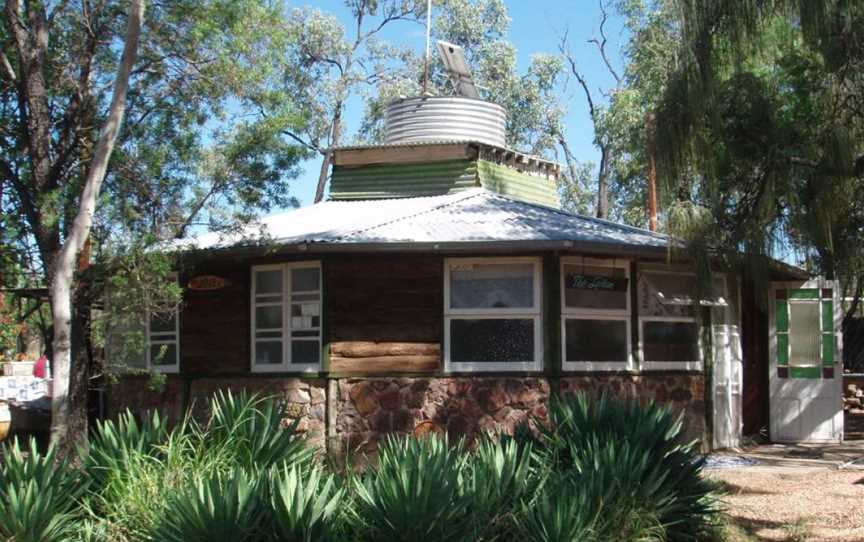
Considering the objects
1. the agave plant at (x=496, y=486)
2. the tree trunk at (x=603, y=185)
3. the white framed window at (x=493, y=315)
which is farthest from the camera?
the tree trunk at (x=603, y=185)

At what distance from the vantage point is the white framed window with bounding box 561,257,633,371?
12.0m

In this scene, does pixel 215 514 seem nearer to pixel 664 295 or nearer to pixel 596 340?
pixel 596 340

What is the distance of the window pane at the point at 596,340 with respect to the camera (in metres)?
12.0

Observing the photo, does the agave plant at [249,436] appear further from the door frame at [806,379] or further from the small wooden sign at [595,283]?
the door frame at [806,379]

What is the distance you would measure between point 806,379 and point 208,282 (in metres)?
8.73

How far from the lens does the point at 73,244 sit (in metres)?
10.1

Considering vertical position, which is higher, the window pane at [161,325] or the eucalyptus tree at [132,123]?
the eucalyptus tree at [132,123]

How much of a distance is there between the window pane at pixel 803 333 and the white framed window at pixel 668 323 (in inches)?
90.2

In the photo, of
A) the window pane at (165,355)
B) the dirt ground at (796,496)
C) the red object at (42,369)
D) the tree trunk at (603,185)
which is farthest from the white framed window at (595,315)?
the tree trunk at (603,185)

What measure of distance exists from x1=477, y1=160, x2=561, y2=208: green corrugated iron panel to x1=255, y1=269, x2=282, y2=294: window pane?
379cm

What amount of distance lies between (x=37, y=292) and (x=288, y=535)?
1028 cm

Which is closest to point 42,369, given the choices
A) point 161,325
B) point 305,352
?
point 161,325

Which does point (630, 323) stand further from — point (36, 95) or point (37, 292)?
point (37, 292)

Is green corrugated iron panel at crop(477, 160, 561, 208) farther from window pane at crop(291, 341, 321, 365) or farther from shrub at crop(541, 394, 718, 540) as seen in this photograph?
shrub at crop(541, 394, 718, 540)
